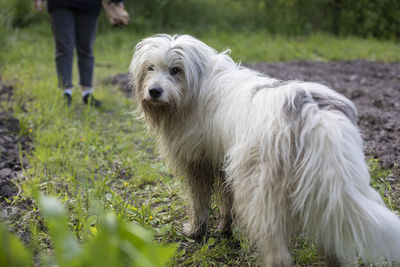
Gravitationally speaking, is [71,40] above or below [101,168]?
above

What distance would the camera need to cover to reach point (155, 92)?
2502 mm

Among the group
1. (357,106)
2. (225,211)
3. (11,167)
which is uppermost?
(357,106)

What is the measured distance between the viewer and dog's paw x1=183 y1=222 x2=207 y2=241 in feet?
9.02

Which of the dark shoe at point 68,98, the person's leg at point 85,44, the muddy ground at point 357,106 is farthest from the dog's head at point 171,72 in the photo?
the person's leg at point 85,44

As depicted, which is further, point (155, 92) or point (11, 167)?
point (11, 167)

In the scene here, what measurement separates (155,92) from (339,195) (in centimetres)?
130

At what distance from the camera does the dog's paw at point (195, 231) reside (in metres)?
2.75

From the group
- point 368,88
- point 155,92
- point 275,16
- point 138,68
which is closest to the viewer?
point 155,92

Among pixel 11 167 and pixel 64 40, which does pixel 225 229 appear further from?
pixel 64 40

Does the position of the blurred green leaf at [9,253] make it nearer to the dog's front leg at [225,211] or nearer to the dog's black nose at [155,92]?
the dog's black nose at [155,92]

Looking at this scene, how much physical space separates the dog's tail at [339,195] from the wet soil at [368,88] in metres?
1.54

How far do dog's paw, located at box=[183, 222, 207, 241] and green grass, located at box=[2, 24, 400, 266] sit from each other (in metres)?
0.04

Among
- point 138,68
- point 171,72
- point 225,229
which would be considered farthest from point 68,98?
point 225,229

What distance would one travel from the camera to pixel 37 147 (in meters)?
3.70
